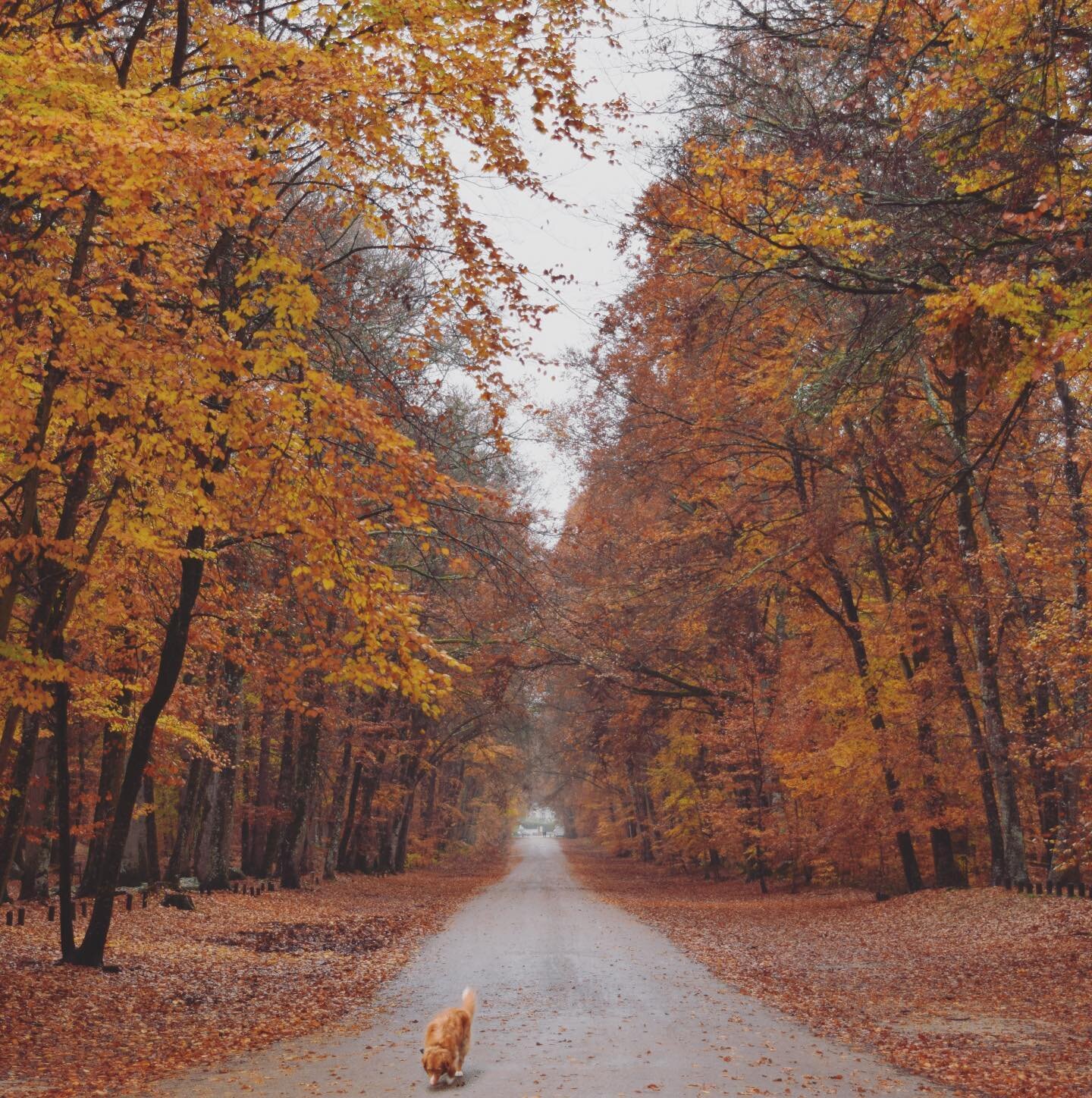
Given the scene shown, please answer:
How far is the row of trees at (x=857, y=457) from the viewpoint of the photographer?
7473mm

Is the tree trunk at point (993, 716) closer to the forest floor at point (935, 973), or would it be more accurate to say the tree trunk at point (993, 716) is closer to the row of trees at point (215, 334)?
the forest floor at point (935, 973)

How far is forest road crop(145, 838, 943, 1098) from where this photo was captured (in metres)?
6.34

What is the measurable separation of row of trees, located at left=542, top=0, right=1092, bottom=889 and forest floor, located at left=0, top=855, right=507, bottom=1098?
197 inches

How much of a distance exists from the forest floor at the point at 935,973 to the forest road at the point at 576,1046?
1.74 ft

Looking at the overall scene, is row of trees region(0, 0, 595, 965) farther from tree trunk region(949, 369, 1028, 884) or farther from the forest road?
tree trunk region(949, 369, 1028, 884)

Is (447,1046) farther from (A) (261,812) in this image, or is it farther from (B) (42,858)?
(A) (261,812)

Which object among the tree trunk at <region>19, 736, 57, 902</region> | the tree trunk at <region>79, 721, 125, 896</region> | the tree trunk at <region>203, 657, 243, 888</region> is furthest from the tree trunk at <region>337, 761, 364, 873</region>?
the tree trunk at <region>79, 721, 125, 896</region>

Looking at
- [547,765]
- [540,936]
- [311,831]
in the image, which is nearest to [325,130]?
[540,936]

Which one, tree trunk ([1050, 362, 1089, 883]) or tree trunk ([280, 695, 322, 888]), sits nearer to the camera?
tree trunk ([1050, 362, 1089, 883])

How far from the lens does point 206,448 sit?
8.16 meters

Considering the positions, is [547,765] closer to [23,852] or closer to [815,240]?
[23,852]

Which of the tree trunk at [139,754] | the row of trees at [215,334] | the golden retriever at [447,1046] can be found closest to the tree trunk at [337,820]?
the row of trees at [215,334]

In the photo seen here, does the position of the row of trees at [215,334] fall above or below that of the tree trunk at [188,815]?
above

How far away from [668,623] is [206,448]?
50.6ft
